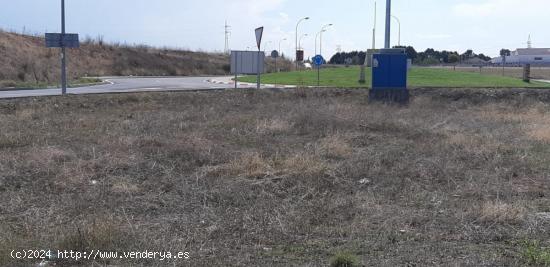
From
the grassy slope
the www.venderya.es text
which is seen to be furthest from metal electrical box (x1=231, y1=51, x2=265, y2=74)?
the www.venderya.es text

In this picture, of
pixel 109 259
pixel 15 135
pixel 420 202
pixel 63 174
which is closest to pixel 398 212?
pixel 420 202

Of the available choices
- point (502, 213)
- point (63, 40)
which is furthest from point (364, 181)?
point (63, 40)

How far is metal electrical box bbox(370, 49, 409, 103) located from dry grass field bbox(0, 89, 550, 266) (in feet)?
24.3

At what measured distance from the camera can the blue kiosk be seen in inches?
961

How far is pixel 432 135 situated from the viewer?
14367mm

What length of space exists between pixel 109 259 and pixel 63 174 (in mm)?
4040

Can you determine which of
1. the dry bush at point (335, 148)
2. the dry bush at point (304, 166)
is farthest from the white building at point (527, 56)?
the dry bush at point (304, 166)

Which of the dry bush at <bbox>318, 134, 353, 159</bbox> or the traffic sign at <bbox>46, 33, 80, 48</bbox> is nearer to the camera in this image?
the dry bush at <bbox>318, 134, 353, 159</bbox>

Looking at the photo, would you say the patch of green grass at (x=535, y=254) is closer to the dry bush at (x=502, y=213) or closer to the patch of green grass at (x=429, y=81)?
the dry bush at (x=502, y=213)

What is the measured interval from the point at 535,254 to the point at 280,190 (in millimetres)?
3862

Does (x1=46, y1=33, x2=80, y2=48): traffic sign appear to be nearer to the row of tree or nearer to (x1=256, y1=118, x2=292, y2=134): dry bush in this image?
(x1=256, y1=118, x2=292, y2=134): dry bush

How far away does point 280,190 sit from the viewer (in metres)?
8.55

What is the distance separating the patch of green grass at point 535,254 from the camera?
207 inches

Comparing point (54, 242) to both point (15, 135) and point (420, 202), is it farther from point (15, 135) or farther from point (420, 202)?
point (15, 135)
